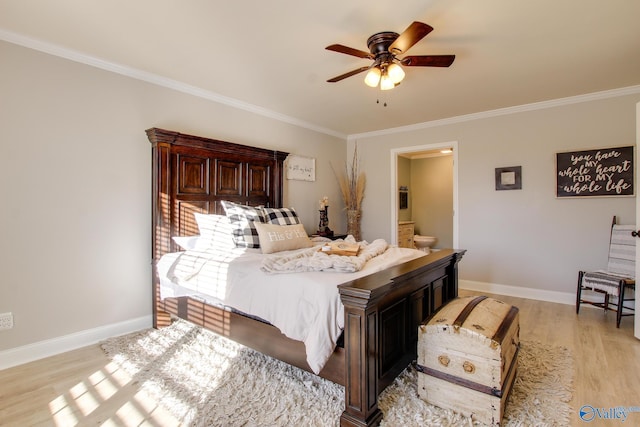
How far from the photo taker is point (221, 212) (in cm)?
351

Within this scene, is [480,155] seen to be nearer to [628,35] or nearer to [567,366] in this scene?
[628,35]

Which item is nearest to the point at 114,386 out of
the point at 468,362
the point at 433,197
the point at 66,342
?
the point at 66,342

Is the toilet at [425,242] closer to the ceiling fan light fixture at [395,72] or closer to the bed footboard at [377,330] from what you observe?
the bed footboard at [377,330]

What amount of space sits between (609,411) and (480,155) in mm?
3277

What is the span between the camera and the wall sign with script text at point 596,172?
3.50m

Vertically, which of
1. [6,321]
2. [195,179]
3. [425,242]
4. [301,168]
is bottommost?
[6,321]

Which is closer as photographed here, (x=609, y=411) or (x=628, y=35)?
(x=609, y=411)

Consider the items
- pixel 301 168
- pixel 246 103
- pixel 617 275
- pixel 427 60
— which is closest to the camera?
pixel 427 60

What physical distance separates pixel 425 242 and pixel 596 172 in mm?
3764

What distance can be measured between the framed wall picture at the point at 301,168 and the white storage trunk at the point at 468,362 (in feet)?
10.1

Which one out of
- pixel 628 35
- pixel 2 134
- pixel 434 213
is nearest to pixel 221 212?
pixel 2 134

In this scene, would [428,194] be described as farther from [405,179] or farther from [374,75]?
[374,75]

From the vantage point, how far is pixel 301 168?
4727 millimetres

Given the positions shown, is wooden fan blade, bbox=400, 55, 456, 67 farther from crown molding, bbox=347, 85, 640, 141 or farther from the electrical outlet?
the electrical outlet
